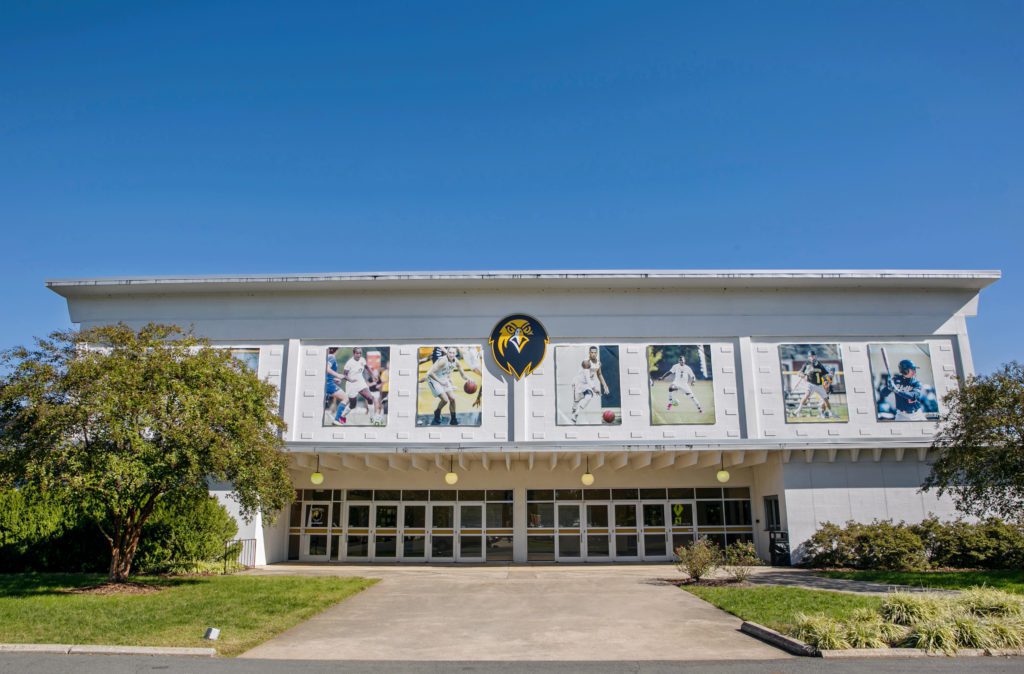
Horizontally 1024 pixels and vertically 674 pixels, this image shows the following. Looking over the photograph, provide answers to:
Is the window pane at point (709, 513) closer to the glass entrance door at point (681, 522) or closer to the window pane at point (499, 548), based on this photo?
the glass entrance door at point (681, 522)

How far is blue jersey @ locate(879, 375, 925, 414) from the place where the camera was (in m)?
23.1

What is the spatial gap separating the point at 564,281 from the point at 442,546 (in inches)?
377

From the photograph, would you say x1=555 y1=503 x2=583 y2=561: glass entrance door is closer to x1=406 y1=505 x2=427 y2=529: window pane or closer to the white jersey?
x1=406 y1=505 x2=427 y2=529: window pane

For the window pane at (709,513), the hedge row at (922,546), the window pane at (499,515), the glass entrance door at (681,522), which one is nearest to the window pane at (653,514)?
the glass entrance door at (681,522)

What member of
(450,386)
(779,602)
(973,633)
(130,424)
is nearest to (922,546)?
(779,602)

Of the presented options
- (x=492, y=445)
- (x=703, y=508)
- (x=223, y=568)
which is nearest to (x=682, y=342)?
(x=703, y=508)

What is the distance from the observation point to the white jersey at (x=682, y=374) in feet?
76.6

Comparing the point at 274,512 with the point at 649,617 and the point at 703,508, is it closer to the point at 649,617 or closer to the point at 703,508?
the point at 649,617

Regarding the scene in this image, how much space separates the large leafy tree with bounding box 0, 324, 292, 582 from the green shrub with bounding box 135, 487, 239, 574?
112 inches

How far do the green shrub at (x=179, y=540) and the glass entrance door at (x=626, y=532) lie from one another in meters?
12.2

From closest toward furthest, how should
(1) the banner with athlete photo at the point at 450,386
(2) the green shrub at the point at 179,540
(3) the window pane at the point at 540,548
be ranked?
(2) the green shrub at the point at 179,540 → (1) the banner with athlete photo at the point at 450,386 → (3) the window pane at the point at 540,548

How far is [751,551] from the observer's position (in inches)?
694

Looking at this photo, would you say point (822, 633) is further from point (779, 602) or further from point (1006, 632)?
point (779, 602)

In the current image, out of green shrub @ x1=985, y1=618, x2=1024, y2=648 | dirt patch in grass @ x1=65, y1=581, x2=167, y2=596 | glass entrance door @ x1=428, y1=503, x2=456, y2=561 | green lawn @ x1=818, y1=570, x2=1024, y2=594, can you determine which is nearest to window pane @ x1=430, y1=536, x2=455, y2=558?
glass entrance door @ x1=428, y1=503, x2=456, y2=561
